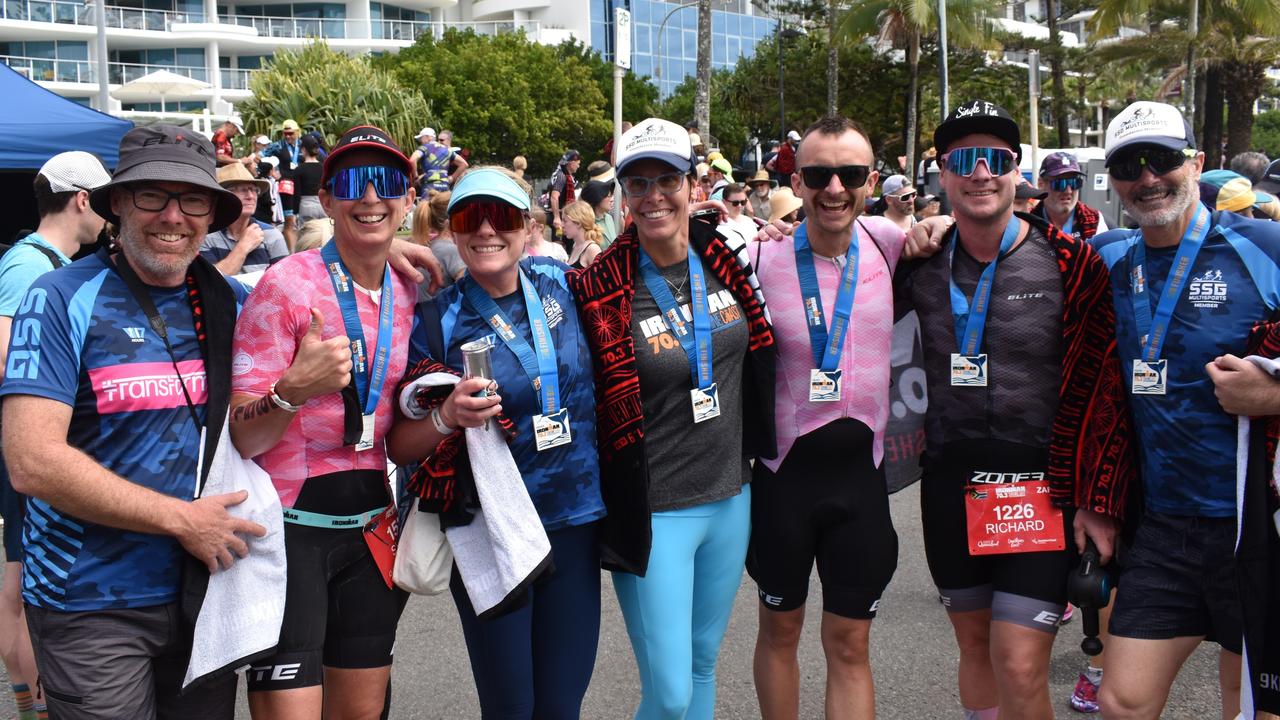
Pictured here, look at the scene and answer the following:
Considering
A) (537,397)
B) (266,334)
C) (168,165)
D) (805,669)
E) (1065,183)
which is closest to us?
(168,165)

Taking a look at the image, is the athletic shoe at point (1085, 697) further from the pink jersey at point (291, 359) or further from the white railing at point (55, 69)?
the white railing at point (55, 69)

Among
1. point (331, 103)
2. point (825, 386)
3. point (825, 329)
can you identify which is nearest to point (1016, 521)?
point (825, 386)

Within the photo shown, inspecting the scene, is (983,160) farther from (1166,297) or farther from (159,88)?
(159,88)

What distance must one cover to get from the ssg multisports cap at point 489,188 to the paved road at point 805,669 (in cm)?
232

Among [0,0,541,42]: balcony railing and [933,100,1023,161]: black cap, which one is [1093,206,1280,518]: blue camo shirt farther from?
A: [0,0,541,42]: balcony railing

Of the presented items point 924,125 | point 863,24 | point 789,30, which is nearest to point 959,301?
point 863,24

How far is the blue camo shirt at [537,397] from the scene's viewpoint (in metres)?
3.34

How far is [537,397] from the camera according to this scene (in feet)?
11.0

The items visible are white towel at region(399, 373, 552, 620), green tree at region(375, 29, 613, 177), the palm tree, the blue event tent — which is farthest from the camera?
green tree at region(375, 29, 613, 177)

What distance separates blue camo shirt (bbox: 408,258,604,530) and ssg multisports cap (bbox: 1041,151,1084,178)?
509 cm

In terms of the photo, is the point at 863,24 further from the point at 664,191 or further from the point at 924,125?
the point at 664,191

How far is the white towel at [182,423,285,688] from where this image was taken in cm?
Result: 294

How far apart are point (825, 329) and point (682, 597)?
Result: 1.06 meters

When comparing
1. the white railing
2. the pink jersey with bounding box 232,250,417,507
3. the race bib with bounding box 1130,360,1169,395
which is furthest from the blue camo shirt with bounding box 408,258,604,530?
the white railing
